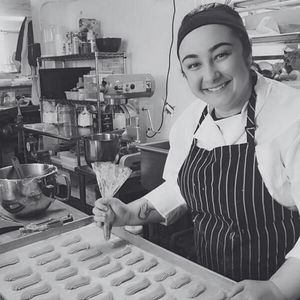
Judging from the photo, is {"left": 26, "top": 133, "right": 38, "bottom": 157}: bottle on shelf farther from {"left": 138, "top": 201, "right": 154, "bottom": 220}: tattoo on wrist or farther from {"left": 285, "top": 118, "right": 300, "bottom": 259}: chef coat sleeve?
{"left": 285, "top": 118, "right": 300, "bottom": 259}: chef coat sleeve

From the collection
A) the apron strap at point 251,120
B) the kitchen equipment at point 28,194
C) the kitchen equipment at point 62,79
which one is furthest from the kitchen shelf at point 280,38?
the kitchen equipment at point 62,79

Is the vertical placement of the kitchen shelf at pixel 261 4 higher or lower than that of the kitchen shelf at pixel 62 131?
higher

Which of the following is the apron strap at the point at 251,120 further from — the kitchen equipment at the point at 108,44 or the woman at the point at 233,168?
the kitchen equipment at the point at 108,44

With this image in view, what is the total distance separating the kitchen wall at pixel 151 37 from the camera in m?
4.12

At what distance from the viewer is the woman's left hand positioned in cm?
111

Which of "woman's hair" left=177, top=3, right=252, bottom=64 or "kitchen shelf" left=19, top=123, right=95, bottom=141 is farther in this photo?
"kitchen shelf" left=19, top=123, right=95, bottom=141

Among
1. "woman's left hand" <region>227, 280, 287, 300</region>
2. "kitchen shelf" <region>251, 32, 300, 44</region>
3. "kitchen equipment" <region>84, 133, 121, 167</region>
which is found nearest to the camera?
"woman's left hand" <region>227, 280, 287, 300</region>

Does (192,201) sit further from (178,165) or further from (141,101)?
(141,101)

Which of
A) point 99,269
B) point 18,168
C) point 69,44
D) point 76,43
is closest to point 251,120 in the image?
point 99,269

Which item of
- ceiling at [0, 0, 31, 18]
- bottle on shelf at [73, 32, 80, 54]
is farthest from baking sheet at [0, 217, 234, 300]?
ceiling at [0, 0, 31, 18]

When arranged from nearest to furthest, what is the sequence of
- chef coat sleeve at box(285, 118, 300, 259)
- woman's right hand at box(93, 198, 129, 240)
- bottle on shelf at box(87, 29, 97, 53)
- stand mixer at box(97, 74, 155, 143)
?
chef coat sleeve at box(285, 118, 300, 259) → woman's right hand at box(93, 198, 129, 240) → stand mixer at box(97, 74, 155, 143) → bottle on shelf at box(87, 29, 97, 53)

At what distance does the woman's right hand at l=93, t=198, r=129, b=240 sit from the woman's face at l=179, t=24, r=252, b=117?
56 centimetres

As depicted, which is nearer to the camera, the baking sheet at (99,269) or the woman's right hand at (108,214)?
the baking sheet at (99,269)

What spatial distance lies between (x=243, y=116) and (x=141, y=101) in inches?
122
